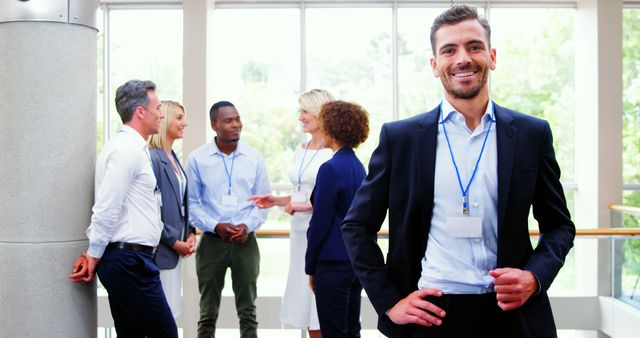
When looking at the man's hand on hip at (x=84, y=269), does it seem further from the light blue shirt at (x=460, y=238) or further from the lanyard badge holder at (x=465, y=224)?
the lanyard badge holder at (x=465, y=224)

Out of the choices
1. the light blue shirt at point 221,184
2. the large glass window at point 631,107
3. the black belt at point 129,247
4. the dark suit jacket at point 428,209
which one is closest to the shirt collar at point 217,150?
the light blue shirt at point 221,184

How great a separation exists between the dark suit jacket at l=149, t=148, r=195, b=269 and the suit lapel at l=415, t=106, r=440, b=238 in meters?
2.46

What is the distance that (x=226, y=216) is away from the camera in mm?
4789

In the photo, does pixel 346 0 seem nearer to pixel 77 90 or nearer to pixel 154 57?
pixel 154 57

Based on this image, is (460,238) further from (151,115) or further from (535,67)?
(535,67)

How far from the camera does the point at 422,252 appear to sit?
1806 millimetres

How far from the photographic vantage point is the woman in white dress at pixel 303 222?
14.5ft

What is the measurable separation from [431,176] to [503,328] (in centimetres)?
45

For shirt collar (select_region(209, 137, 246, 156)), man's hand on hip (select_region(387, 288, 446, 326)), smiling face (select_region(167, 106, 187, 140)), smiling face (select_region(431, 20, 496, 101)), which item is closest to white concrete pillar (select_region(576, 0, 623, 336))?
shirt collar (select_region(209, 137, 246, 156))

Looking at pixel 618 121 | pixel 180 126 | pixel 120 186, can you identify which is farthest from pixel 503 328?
pixel 618 121

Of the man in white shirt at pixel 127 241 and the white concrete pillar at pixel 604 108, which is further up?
the white concrete pillar at pixel 604 108

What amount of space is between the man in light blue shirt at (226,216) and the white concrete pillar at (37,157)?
1.77 m

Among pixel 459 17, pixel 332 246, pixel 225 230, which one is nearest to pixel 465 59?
pixel 459 17

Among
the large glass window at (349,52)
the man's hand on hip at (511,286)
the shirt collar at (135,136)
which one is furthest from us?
the large glass window at (349,52)
